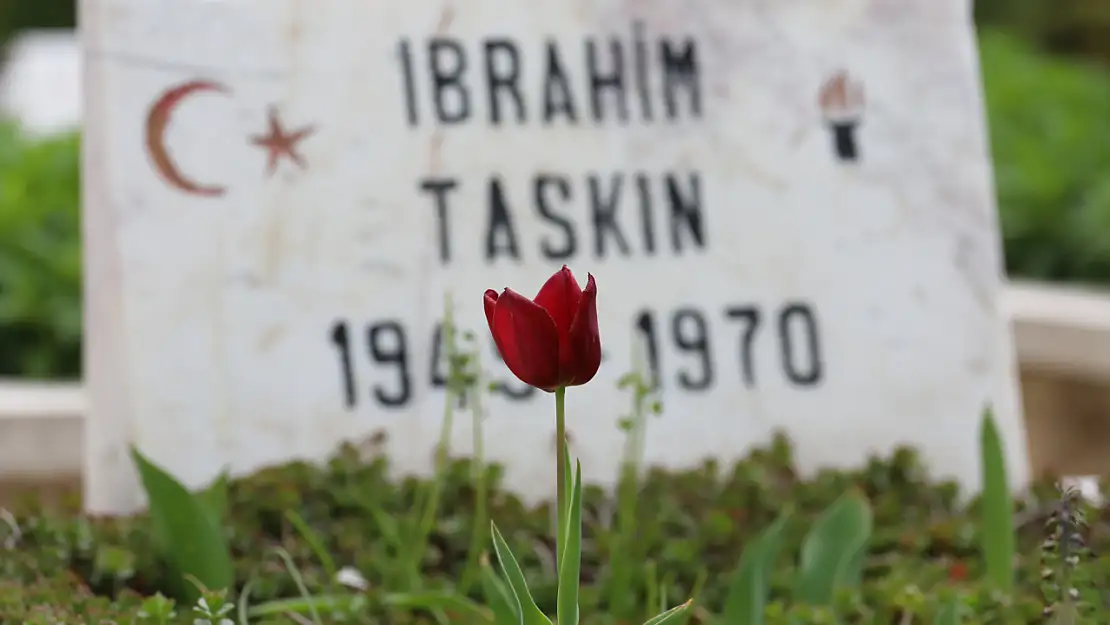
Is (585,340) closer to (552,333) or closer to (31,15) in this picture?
(552,333)

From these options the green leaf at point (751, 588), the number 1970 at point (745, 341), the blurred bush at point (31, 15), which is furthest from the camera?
the blurred bush at point (31, 15)

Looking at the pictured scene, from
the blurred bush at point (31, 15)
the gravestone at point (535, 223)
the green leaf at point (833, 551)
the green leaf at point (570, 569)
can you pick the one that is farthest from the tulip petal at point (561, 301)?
the blurred bush at point (31, 15)

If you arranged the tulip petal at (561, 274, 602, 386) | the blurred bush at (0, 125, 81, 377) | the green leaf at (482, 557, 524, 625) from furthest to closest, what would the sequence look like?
the blurred bush at (0, 125, 81, 377) < the green leaf at (482, 557, 524, 625) < the tulip petal at (561, 274, 602, 386)

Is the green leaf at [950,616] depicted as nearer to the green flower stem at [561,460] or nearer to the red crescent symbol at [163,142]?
the green flower stem at [561,460]

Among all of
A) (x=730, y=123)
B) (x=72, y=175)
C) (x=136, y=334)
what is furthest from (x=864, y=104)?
(x=72, y=175)

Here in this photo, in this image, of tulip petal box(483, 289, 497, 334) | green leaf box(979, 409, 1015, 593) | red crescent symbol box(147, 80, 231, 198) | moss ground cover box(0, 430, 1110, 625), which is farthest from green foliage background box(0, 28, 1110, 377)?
tulip petal box(483, 289, 497, 334)

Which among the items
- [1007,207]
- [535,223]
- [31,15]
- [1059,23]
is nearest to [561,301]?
[535,223]

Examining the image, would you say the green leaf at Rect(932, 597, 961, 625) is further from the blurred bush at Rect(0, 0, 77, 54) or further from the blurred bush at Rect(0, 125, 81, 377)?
the blurred bush at Rect(0, 0, 77, 54)
